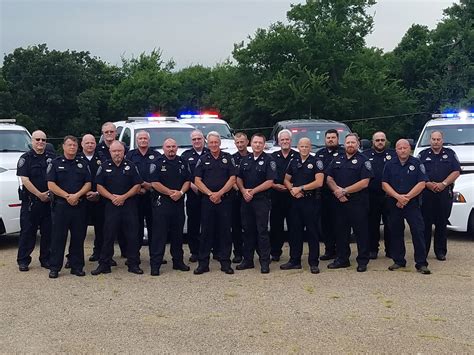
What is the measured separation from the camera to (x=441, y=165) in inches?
328

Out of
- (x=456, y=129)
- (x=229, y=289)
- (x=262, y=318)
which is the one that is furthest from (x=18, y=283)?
(x=456, y=129)

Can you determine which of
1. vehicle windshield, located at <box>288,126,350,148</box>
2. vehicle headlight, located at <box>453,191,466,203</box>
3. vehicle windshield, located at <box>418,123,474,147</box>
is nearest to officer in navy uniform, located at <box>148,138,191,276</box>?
vehicle windshield, located at <box>288,126,350,148</box>

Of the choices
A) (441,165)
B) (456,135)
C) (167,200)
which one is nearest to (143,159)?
(167,200)

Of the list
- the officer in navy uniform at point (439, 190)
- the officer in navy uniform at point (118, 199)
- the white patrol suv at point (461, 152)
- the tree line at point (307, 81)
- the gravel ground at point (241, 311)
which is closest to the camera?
the gravel ground at point (241, 311)

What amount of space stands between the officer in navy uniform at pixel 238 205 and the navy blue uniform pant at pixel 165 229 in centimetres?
76

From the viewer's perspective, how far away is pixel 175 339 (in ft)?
17.1

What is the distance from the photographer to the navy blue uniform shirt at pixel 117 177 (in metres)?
7.67

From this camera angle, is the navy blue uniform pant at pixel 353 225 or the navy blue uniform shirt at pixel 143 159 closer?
the navy blue uniform pant at pixel 353 225

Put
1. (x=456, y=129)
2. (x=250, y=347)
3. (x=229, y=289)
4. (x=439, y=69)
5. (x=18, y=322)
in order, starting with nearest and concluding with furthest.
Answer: (x=250, y=347)
(x=18, y=322)
(x=229, y=289)
(x=456, y=129)
(x=439, y=69)

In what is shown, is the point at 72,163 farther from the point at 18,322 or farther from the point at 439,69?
the point at 439,69

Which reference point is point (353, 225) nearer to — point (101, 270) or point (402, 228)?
point (402, 228)

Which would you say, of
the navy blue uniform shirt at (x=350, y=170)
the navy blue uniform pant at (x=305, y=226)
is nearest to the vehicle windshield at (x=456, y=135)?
the navy blue uniform shirt at (x=350, y=170)

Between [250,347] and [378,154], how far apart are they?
435 centimetres

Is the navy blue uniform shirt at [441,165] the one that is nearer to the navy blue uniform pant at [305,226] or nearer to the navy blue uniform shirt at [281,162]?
the navy blue uniform pant at [305,226]
